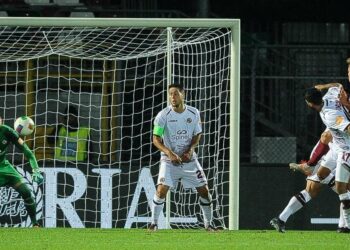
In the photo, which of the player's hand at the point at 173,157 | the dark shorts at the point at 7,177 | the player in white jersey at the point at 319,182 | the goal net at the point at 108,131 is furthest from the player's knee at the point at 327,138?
the dark shorts at the point at 7,177

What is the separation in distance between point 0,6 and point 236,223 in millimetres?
6977

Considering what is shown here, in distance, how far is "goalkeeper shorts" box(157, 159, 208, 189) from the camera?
1645 cm

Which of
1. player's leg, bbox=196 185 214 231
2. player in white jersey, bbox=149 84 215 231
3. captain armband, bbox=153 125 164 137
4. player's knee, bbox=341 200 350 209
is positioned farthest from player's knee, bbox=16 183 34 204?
player's knee, bbox=341 200 350 209

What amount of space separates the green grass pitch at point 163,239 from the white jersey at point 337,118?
1.15 meters

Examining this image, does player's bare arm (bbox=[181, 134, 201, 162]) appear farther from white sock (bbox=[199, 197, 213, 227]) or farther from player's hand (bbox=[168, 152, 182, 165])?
white sock (bbox=[199, 197, 213, 227])

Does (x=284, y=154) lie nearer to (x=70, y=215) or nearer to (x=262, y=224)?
(x=262, y=224)

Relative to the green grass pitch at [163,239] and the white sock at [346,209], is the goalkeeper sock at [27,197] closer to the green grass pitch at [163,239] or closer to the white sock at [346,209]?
the green grass pitch at [163,239]

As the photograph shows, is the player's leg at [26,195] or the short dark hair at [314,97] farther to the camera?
the player's leg at [26,195]

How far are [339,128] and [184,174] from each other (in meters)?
2.15

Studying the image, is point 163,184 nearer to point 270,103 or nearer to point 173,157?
point 173,157

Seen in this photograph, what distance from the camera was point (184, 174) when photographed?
16.5 metres

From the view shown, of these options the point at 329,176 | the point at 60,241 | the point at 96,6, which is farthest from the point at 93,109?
the point at 60,241

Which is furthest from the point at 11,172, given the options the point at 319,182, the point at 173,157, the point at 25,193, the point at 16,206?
the point at 319,182

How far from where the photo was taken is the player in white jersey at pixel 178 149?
16438mm
